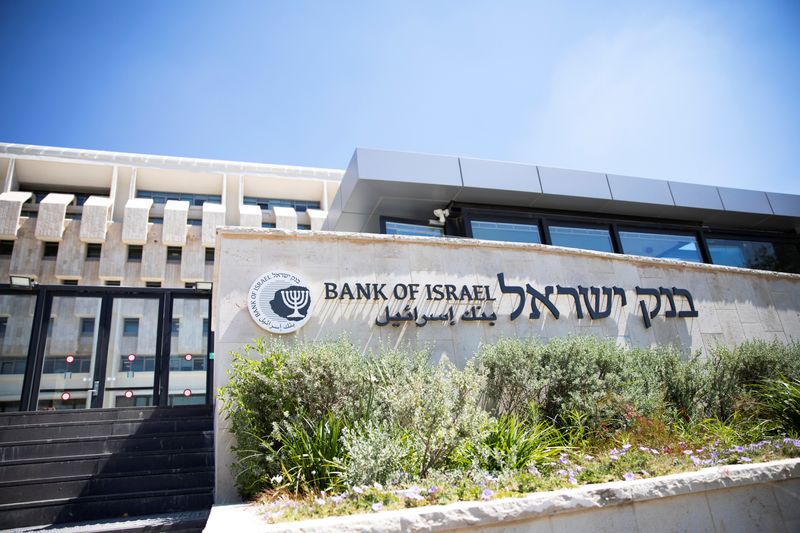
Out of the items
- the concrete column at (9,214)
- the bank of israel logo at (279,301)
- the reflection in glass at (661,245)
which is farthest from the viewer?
the concrete column at (9,214)

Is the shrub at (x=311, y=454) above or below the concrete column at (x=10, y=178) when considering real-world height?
below

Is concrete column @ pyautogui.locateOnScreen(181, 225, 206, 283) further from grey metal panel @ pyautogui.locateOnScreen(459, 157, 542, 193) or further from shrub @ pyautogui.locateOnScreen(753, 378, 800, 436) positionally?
shrub @ pyautogui.locateOnScreen(753, 378, 800, 436)

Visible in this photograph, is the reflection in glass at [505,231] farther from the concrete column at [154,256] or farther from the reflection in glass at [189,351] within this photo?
the concrete column at [154,256]

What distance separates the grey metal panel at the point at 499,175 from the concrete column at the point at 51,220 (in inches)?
1170

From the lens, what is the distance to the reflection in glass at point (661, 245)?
11258 millimetres

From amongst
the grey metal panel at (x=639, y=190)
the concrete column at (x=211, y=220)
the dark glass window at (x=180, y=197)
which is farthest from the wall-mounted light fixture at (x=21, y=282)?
the dark glass window at (x=180, y=197)

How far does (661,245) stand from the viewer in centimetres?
1163

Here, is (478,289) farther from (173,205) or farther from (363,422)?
(173,205)

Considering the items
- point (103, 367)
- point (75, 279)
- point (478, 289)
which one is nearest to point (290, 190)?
point (75, 279)

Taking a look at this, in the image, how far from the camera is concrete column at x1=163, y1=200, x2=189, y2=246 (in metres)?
30.9

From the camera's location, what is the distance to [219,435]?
219 inches

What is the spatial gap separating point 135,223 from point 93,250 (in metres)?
3.27

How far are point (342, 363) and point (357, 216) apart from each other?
5.52m

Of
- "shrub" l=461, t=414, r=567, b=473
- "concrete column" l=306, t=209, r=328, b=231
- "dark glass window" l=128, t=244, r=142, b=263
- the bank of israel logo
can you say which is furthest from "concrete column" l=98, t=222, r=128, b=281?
"shrub" l=461, t=414, r=567, b=473
